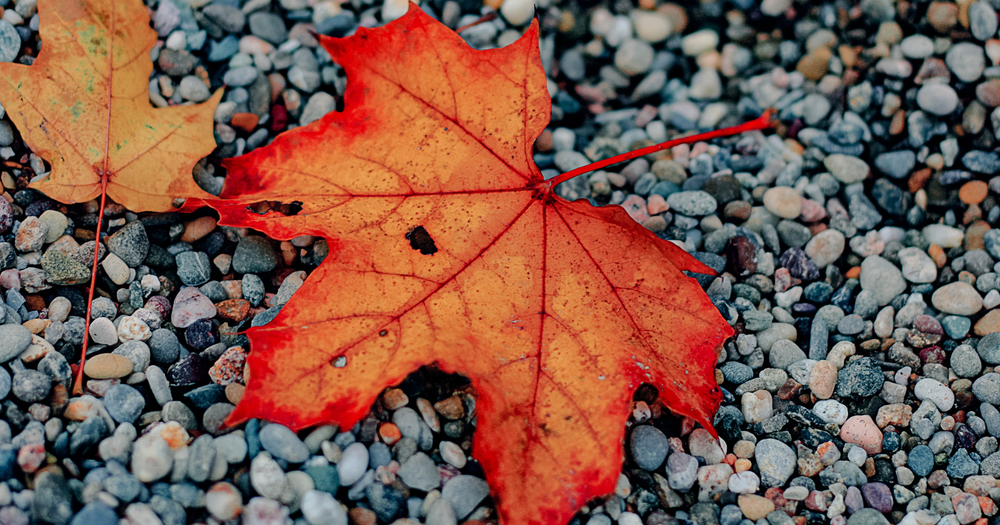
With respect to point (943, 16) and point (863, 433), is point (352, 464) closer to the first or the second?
point (863, 433)

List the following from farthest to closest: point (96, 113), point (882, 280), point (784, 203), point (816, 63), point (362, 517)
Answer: point (816, 63) < point (784, 203) < point (882, 280) < point (96, 113) < point (362, 517)

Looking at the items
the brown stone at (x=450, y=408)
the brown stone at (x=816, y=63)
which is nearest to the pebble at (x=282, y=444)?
the brown stone at (x=450, y=408)

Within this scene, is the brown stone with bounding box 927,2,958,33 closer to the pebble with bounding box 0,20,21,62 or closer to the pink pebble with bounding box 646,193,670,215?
the pink pebble with bounding box 646,193,670,215

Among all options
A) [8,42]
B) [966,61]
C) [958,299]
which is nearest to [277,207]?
[8,42]

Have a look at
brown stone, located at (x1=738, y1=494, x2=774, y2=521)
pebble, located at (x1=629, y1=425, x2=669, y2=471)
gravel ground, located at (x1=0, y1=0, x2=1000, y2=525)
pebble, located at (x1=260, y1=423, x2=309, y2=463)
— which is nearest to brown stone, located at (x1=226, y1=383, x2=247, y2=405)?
gravel ground, located at (x1=0, y1=0, x2=1000, y2=525)

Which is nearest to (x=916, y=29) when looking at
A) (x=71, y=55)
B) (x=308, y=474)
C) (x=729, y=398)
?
(x=729, y=398)
